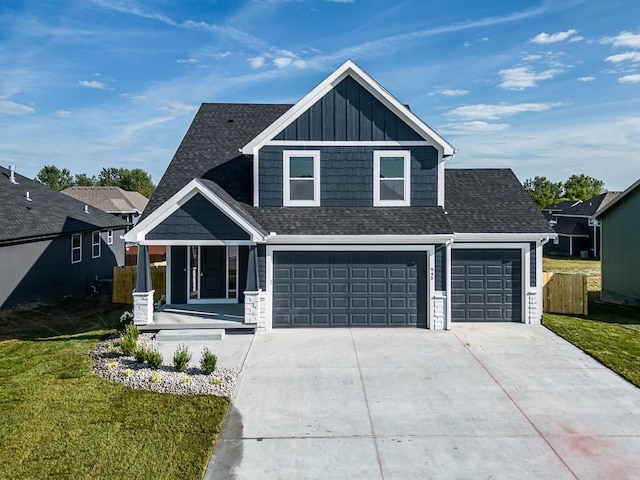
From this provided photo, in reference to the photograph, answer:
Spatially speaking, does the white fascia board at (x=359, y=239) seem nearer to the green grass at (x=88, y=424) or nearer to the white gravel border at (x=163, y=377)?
the white gravel border at (x=163, y=377)

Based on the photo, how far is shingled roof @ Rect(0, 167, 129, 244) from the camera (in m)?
16.7

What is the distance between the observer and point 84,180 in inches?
3996

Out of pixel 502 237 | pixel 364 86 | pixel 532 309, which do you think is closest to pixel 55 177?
pixel 364 86

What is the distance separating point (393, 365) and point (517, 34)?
39.6ft

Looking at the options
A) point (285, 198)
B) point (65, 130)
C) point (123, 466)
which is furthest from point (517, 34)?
point (65, 130)

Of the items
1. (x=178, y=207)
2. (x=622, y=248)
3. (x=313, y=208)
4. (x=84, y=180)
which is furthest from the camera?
(x=84, y=180)

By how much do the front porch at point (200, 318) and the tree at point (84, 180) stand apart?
3900 inches

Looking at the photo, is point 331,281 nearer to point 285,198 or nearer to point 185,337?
point 285,198

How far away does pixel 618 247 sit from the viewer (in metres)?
19.2

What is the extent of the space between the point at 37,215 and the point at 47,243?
1.69 metres

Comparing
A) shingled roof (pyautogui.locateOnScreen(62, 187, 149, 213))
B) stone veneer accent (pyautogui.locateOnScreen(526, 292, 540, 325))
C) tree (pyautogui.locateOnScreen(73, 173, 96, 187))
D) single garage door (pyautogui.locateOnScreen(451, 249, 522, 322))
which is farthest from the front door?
tree (pyautogui.locateOnScreen(73, 173, 96, 187))

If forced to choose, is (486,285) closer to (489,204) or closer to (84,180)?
(489,204)

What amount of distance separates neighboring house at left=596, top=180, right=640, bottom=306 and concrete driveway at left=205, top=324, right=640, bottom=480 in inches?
356

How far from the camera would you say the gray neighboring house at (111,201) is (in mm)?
38969
